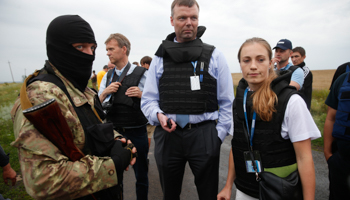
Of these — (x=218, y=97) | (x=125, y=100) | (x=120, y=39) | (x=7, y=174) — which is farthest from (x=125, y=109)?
(x=7, y=174)

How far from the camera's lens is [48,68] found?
137 cm

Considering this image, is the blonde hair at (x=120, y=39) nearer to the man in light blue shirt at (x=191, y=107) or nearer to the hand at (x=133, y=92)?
the hand at (x=133, y=92)

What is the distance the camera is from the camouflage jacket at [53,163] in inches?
42.6

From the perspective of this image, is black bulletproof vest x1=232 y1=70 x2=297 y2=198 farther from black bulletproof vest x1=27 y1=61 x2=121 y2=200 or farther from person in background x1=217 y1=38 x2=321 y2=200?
black bulletproof vest x1=27 y1=61 x2=121 y2=200

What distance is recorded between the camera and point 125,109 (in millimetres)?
3031

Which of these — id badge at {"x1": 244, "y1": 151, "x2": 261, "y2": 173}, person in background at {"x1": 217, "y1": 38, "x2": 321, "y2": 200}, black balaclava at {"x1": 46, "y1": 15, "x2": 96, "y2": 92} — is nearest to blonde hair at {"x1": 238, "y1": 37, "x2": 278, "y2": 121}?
person in background at {"x1": 217, "y1": 38, "x2": 321, "y2": 200}

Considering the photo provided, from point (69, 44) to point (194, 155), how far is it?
1.55 m

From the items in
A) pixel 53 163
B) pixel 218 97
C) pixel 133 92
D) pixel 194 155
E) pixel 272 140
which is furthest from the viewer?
pixel 133 92

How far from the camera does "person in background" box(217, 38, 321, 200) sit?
4.59 feet

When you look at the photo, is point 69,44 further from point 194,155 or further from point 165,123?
point 194,155

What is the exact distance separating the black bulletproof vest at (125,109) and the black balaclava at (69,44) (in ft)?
4.99

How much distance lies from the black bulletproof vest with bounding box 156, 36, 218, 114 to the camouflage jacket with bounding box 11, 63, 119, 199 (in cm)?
105

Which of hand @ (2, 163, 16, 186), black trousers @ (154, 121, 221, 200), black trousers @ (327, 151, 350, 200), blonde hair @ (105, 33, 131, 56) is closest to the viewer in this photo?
black trousers @ (327, 151, 350, 200)

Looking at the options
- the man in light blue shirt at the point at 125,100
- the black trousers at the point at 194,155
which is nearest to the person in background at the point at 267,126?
the black trousers at the point at 194,155
